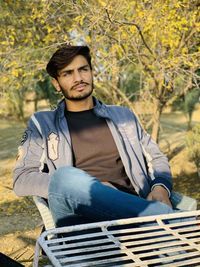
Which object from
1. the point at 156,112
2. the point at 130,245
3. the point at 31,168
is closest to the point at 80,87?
the point at 31,168

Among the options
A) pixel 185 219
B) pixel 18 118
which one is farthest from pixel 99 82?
pixel 18 118

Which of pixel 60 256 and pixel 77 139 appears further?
pixel 77 139

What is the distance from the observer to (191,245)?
6.20ft

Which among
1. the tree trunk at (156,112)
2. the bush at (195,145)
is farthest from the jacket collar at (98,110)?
the bush at (195,145)

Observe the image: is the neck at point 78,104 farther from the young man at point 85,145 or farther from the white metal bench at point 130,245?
the white metal bench at point 130,245

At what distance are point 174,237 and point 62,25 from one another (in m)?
4.59

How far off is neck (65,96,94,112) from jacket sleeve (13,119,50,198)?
25cm

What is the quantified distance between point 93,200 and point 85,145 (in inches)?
26.5

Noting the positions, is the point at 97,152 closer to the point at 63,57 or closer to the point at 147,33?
the point at 63,57

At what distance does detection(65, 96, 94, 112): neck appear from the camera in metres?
2.87

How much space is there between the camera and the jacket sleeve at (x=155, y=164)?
2609mm

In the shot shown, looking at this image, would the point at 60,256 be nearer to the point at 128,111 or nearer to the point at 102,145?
the point at 102,145

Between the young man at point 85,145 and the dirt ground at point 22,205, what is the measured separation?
1.42 metres

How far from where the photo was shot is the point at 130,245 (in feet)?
6.08
